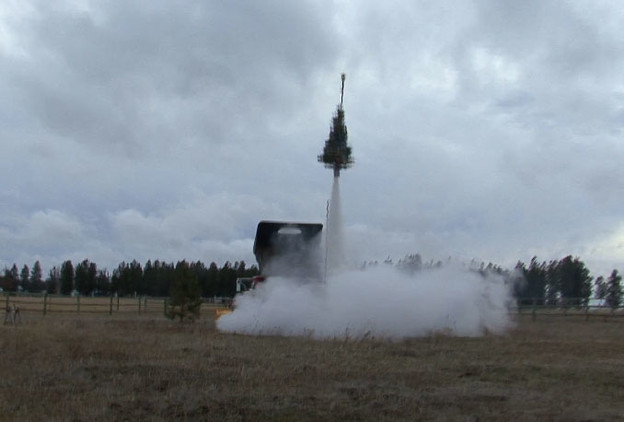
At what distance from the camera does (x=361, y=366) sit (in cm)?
1277

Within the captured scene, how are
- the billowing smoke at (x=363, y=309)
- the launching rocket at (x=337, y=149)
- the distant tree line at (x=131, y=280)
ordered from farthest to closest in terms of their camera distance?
the distant tree line at (x=131, y=280), the launching rocket at (x=337, y=149), the billowing smoke at (x=363, y=309)

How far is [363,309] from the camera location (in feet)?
73.1

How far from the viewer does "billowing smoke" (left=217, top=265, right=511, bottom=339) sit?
22.0 m

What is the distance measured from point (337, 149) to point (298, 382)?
64.2 feet

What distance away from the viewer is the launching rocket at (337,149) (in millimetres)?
29422

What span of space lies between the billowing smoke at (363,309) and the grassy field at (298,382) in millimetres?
5341

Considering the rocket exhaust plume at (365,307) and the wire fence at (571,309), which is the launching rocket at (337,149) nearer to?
the rocket exhaust plume at (365,307)

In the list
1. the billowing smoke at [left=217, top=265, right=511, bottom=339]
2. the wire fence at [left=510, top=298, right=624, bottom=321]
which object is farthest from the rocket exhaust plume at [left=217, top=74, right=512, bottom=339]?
the wire fence at [left=510, top=298, right=624, bottom=321]

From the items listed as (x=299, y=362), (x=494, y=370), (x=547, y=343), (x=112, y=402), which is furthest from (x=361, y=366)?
(x=547, y=343)

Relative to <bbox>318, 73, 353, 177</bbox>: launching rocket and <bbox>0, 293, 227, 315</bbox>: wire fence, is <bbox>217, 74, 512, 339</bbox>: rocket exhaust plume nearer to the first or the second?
<bbox>318, 73, 353, 177</bbox>: launching rocket

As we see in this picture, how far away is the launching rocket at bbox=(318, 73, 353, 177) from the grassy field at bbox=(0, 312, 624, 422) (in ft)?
45.1

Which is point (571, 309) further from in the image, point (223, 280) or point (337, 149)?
point (223, 280)

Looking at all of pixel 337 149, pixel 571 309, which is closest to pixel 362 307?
pixel 337 149

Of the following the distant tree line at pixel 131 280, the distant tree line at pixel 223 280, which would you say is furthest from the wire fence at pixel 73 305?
the distant tree line at pixel 131 280
